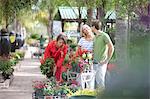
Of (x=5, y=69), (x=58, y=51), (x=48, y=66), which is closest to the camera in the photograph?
(x=58, y=51)

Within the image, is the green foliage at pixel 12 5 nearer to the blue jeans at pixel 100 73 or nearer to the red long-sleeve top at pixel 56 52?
the red long-sleeve top at pixel 56 52

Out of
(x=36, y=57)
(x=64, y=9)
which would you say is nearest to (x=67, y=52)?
(x=64, y=9)

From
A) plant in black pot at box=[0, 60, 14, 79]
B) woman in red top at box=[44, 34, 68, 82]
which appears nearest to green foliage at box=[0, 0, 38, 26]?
plant in black pot at box=[0, 60, 14, 79]

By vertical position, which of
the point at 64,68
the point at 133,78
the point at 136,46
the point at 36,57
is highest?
the point at 136,46

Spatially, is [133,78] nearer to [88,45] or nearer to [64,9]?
[88,45]

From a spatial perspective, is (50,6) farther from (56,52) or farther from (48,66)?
(56,52)

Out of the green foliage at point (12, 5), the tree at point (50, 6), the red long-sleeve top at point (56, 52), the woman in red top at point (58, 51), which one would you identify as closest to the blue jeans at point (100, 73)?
the woman in red top at point (58, 51)

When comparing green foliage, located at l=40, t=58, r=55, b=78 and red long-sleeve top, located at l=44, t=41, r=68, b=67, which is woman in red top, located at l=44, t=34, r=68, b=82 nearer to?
red long-sleeve top, located at l=44, t=41, r=68, b=67

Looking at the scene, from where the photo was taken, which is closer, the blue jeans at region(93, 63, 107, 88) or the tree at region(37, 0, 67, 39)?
the blue jeans at region(93, 63, 107, 88)

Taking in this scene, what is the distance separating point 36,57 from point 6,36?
1301 centimetres

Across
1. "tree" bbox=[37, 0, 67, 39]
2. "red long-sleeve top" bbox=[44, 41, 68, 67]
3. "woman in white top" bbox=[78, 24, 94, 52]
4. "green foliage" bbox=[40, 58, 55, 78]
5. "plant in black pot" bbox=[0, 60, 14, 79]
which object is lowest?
"plant in black pot" bbox=[0, 60, 14, 79]

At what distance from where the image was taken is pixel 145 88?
4711 mm

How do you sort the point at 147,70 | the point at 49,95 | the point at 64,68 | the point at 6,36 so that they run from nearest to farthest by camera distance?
the point at 147,70, the point at 49,95, the point at 64,68, the point at 6,36

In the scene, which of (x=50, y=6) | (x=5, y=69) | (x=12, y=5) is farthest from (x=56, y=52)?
(x=50, y=6)
